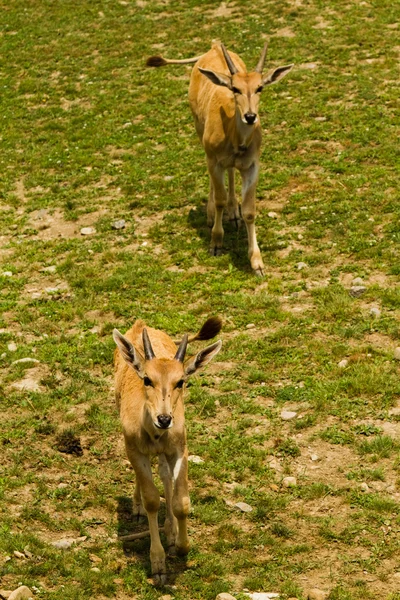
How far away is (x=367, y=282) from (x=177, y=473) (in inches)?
235

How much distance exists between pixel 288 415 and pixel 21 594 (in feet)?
13.6

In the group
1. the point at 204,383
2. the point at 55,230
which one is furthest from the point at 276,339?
the point at 55,230

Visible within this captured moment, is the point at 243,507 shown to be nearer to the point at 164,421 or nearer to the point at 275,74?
the point at 164,421

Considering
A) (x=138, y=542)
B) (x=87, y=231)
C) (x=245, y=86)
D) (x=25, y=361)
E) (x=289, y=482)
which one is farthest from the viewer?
(x=87, y=231)

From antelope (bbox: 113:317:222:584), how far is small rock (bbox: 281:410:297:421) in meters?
2.28

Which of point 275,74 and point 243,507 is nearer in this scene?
point 243,507

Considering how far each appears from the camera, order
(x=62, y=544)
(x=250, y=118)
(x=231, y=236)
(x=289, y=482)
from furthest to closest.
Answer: (x=231, y=236) → (x=250, y=118) → (x=289, y=482) → (x=62, y=544)

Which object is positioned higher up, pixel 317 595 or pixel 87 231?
pixel 317 595

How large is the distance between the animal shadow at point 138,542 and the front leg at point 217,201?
612cm

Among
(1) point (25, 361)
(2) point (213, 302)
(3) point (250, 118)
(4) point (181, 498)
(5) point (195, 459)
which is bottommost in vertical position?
(2) point (213, 302)

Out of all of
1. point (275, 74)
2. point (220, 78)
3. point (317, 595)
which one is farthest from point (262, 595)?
point (275, 74)

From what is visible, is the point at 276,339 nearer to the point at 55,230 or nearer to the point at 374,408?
the point at 374,408

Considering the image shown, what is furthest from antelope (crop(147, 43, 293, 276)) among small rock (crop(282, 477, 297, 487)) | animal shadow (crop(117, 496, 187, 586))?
animal shadow (crop(117, 496, 187, 586))

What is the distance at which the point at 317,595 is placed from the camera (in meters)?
8.95
